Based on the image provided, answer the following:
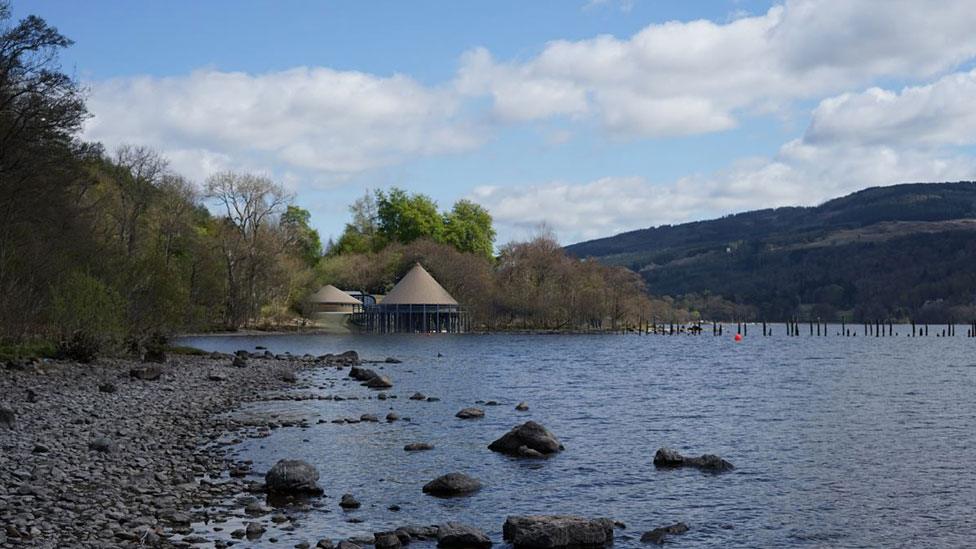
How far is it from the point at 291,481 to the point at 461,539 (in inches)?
195

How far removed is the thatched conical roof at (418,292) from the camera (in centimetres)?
11600

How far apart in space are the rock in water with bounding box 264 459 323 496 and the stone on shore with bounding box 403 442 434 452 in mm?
6134

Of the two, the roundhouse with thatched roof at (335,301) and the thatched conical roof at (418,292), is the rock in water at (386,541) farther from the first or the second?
the roundhouse with thatched roof at (335,301)

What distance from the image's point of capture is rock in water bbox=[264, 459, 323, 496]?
60.0 ft

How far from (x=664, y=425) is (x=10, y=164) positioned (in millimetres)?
24771

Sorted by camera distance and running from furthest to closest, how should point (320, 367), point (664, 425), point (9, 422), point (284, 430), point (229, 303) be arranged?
point (229, 303) < point (320, 367) < point (664, 425) < point (284, 430) < point (9, 422)

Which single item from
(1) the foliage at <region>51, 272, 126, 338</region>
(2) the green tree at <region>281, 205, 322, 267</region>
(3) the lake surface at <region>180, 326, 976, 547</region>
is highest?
(2) the green tree at <region>281, 205, 322, 267</region>

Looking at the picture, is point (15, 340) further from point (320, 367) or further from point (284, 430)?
point (320, 367)

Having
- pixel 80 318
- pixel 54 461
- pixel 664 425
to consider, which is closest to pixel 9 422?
pixel 54 461

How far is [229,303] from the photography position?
10406 centimetres

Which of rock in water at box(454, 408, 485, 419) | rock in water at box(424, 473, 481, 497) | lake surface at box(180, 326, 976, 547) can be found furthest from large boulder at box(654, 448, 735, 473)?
rock in water at box(454, 408, 485, 419)

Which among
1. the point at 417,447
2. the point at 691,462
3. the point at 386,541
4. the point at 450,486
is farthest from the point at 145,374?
the point at 386,541

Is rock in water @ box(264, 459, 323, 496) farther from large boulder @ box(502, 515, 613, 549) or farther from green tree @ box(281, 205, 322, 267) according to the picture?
Result: green tree @ box(281, 205, 322, 267)

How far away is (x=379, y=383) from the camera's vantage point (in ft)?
141
